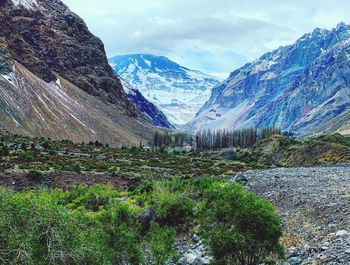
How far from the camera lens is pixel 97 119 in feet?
511

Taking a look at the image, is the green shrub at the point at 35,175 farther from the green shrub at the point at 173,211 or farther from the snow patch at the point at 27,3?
the snow patch at the point at 27,3

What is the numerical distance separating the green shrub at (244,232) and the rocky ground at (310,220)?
3.65 feet

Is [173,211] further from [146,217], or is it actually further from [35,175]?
[35,175]

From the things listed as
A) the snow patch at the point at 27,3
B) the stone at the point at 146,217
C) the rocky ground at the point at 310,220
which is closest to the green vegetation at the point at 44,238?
the rocky ground at the point at 310,220

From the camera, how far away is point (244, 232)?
38.1ft

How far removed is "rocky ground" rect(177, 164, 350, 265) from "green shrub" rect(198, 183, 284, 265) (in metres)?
1.11

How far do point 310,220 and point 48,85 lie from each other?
152898mm

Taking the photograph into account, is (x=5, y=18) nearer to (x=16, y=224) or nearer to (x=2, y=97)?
(x=2, y=97)

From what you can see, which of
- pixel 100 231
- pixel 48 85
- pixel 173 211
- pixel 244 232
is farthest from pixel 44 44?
pixel 244 232

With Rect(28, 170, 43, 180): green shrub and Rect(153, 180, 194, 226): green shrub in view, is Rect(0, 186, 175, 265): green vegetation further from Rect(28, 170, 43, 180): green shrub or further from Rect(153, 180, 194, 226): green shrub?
Rect(28, 170, 43, 180): green shrub

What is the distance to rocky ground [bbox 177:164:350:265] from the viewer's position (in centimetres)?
1107

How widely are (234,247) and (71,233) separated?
20.3 ft

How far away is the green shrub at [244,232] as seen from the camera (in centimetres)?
1146

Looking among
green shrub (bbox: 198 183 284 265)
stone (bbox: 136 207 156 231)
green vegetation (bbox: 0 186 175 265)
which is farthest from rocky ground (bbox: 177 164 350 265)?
green vegetation (bbox: 0 186 175 265)
